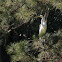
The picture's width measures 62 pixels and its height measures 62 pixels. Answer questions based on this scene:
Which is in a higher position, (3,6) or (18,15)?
(3,6)

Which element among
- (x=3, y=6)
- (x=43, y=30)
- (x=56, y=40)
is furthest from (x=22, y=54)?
(x=3, y=6)

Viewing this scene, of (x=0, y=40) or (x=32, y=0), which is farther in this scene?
(x=0, y=40)

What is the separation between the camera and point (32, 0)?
1.12 metres

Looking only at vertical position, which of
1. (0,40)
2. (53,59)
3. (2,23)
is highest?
(2,23)

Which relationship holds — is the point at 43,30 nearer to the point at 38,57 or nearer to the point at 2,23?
the point at 38,57

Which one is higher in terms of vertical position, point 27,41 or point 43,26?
point 43,26

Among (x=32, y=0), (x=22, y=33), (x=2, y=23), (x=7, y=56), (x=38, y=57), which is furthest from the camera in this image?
(x=22, y=33)

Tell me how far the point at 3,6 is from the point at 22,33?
1.85 ft

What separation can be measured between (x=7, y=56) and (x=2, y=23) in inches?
18.6

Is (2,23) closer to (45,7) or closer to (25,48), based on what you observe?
(25,48)

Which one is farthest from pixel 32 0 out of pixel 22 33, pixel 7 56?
pixel 7 56

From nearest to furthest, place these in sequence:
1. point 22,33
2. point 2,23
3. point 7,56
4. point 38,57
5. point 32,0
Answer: point 32,0 → point 2,23 → point 38,57 → point 7,56 → point 22,33

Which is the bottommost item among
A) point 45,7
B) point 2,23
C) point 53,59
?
point 53,59

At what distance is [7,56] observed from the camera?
57.9 inches
